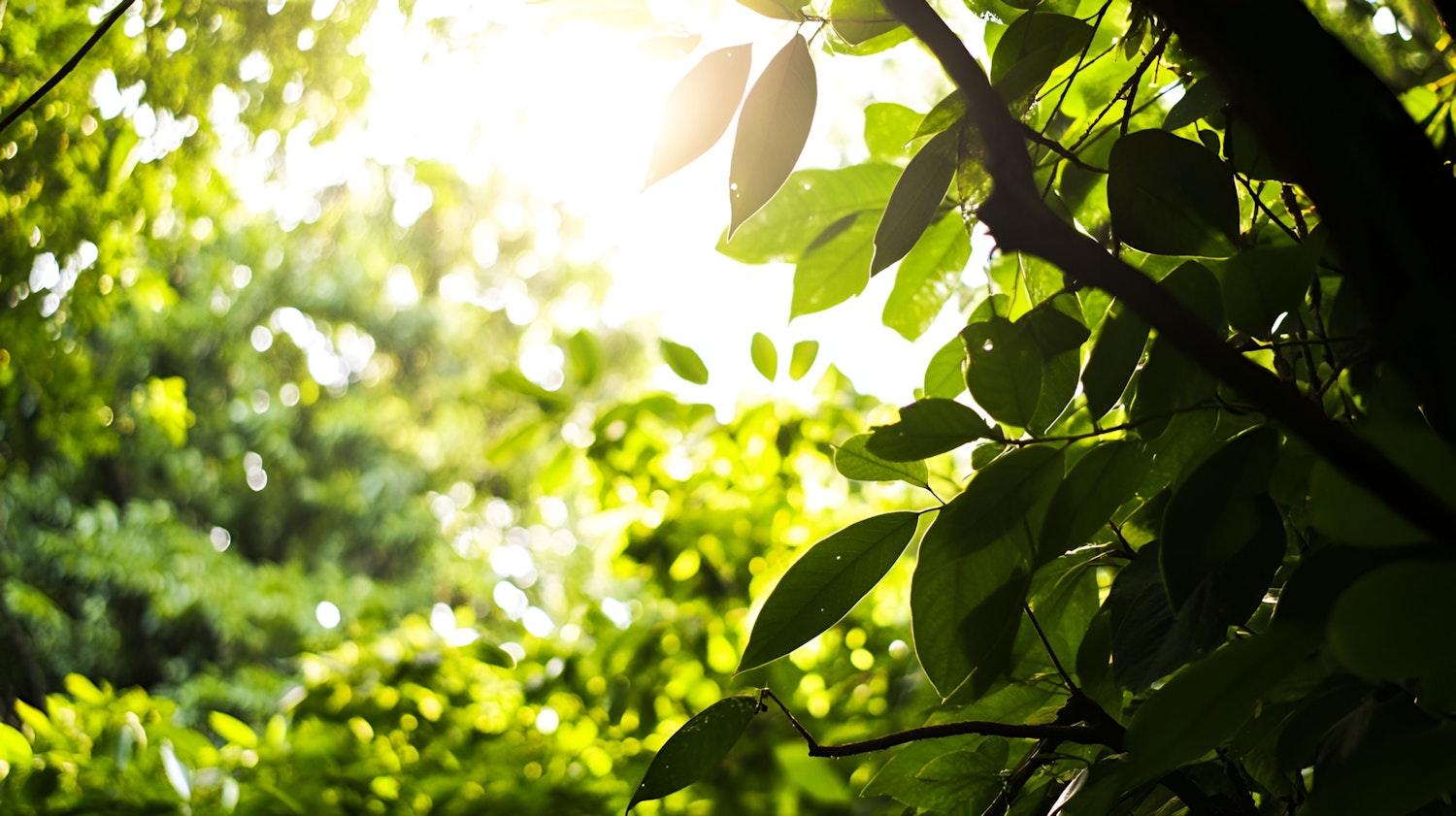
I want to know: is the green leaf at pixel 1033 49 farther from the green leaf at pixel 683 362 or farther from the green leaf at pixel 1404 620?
the green leaf at pixel 683 362

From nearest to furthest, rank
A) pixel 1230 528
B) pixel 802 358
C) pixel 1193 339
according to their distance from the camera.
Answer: pixel 1193 339, pixel 1230 528, pixel 802 358

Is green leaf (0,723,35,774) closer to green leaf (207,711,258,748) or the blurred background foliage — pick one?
the blurred background foliage

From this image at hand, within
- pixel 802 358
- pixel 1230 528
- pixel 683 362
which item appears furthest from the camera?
pixel 683 362

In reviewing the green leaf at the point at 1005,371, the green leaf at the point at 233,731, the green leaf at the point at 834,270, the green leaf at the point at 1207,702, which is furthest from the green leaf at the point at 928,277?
the green leaf at the point at 233,731

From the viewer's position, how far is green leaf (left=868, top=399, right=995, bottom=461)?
301 mm

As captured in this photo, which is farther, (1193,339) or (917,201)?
(917,201)

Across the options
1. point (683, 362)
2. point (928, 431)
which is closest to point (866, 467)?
point (928, 431)

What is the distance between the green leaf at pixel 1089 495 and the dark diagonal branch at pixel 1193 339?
154 mm

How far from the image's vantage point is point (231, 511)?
7055mm

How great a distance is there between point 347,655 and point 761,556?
25.2 inches

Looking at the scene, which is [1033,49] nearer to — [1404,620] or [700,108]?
[700,108]

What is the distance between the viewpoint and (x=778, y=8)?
305mm

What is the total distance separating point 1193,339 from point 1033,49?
8.1 inches

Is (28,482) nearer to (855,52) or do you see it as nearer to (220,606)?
(220,606)
